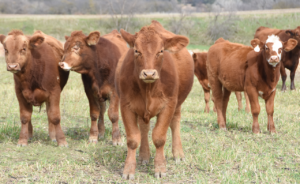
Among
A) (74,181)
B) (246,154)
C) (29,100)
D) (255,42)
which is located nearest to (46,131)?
(29,100)

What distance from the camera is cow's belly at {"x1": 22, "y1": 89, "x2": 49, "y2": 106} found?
20.4 ft

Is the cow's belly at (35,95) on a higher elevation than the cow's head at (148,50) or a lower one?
lower

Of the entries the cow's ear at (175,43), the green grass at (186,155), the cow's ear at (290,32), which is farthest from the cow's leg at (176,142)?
the cow's ear at (290,32)

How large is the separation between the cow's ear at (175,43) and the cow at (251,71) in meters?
3.18

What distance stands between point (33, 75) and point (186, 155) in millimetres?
2930

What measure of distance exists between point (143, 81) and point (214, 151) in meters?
2.05

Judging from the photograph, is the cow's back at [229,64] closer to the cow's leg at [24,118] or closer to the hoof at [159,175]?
the hoof at [159,175]

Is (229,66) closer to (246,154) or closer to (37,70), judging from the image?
(246,154)

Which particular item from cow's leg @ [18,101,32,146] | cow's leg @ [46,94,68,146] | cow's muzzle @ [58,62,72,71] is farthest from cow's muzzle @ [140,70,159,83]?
cow's leg @ [18,101,32,146]

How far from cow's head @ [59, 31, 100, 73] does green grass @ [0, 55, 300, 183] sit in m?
1.41

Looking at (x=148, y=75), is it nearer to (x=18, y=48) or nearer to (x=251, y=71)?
(x=18, y=48)

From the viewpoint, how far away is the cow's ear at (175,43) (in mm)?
4727

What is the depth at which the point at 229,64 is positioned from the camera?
27.2 ft

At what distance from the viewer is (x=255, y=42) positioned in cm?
790
